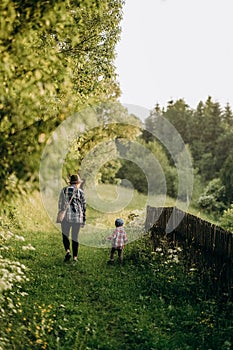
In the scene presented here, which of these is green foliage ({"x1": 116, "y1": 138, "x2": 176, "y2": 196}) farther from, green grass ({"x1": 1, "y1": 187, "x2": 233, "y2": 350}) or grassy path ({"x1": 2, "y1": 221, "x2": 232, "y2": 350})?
grassy path ({"x1": 2, "y1": 221, "x2": 232, "y2": 350})

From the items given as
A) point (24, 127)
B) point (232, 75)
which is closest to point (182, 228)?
point (24, 127)

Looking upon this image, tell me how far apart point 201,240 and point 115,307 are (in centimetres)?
293

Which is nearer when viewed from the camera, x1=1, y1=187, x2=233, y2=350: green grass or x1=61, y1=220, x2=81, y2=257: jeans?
x1=1, y1=187, x2=233, y2=350: green grass

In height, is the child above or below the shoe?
above

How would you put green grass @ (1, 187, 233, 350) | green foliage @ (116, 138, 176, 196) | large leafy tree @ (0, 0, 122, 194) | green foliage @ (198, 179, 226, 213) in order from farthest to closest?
green foliage @ (116, 138, 176, 196) → green foliage @ (198, 179, 226, 213) → green grass @ (1, 187, 233, 350) → large leafy tree @ (0, 0, 122, 194)

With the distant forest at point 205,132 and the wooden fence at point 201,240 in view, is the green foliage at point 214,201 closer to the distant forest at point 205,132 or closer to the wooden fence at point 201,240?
the distant forest at point 205,132

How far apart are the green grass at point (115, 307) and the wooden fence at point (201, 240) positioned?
41cm

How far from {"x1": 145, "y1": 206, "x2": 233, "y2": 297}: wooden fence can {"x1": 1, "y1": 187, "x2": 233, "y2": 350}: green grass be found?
41cm

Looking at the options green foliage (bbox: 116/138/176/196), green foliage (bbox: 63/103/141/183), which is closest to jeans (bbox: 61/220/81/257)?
green foliage (bbox: 63/103/141/183)

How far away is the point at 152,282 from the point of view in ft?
37.0

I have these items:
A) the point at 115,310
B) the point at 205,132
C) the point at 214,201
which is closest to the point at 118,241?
the point at 115,310

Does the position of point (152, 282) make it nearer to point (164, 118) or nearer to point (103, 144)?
point (103, 144)

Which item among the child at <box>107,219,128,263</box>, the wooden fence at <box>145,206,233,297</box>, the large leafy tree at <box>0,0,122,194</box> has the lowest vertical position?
the child at <box>107,219,128,263</box>

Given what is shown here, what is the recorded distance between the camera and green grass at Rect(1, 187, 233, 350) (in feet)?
27.2
